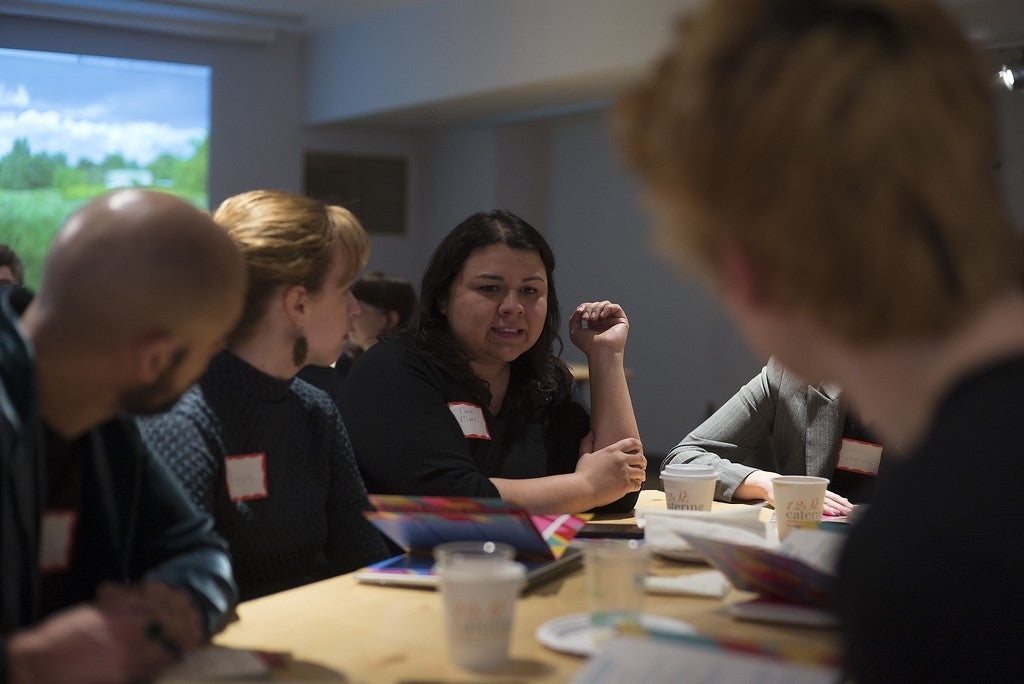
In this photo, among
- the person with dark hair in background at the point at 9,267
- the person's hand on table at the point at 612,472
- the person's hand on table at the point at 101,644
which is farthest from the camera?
the person with dark hair in background at the point at 9,267

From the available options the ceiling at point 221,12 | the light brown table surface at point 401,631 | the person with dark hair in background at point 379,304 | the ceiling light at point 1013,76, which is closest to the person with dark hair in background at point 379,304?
the person with dark hair in background at point 379,304

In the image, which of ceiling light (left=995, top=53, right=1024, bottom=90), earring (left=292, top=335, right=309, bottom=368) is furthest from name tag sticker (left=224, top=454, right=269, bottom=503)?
ceiling light (left=995, top=53, right=1024, bottom=90)

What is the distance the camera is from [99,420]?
4.66 feet

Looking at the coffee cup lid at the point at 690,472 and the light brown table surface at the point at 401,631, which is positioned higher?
the coffee cup lid at the point at 690,472

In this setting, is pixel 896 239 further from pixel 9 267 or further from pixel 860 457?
pixel 9 267

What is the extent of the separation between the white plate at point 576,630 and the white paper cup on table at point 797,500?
728 millimetres

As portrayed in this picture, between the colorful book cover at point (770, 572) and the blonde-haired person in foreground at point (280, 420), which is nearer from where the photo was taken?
the colorful book cover at point (770, 572)

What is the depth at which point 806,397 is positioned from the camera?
3.11 meters

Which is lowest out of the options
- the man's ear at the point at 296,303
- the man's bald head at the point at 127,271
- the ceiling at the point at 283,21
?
the man's ear at the point at 296,303

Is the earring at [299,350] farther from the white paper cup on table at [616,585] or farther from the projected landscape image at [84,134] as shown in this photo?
the projected landscape image at [84,134]

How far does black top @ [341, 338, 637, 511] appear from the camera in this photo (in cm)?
252

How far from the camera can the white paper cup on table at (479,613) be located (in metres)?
1.31

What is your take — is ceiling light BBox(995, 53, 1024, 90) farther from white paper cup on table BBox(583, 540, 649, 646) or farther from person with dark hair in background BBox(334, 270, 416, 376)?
white paper cup on table BBox(583, 540, 649, 646)

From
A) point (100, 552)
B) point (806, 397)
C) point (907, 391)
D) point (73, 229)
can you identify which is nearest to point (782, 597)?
point (907, 391)
